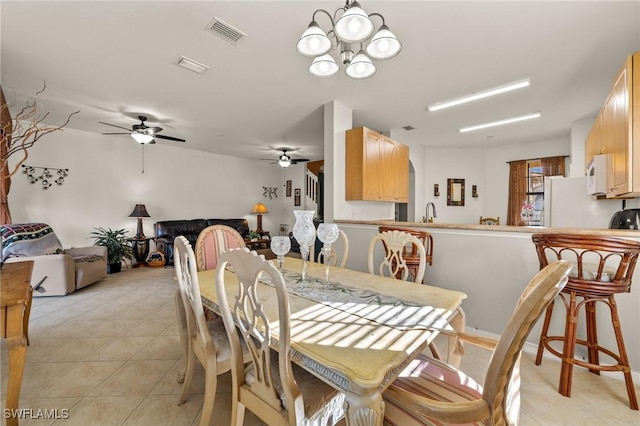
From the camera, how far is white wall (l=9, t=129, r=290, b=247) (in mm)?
4527

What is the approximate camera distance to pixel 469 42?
2232 mm

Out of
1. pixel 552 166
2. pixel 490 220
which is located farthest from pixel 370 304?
pixel 552 166

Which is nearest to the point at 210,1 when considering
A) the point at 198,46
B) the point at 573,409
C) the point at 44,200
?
the point at 198,46

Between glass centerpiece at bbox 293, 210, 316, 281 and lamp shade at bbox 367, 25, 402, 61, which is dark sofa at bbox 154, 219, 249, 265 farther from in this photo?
lamp shade at bbox 367, 25, 402, 61

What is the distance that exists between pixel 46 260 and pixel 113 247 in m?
1.39

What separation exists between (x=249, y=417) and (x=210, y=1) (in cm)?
268

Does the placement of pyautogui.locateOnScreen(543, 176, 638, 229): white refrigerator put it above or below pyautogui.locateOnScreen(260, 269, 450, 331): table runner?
above

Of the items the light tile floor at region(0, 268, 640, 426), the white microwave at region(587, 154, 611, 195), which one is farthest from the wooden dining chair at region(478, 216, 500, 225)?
the light tile floor at region(0, 268, 640, 426)

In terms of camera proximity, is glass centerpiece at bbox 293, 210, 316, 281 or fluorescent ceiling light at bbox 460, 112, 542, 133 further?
fluorescent ceiling light at bbox 460, 112, 542, 133

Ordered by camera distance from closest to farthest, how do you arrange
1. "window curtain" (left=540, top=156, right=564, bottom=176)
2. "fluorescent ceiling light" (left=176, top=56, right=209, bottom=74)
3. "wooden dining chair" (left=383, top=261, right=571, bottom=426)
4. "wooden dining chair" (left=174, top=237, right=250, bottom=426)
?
"wooden dining chair" (left=383, top=261, right=571, bottom=426) → "wooden dining chair" (left=174, top=237, right=250, bottom=426) → "fluorescent ceiling light" (left=176, top=56, right=209, bottom=74) → "window curtain" (left=540, top=156, right=564, bottom=176)

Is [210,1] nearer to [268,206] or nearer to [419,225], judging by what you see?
[419,225]

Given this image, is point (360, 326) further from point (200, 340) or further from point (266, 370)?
point (200, 340)

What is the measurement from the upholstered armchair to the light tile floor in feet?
2.17

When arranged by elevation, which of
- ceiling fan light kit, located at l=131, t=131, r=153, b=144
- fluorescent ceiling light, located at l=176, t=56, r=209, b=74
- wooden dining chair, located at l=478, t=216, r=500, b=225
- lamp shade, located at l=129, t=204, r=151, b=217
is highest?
fluorescent ceiling light, located at l=176, t=56, r=209, b=74
